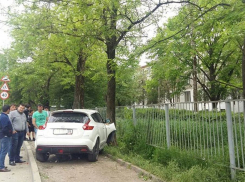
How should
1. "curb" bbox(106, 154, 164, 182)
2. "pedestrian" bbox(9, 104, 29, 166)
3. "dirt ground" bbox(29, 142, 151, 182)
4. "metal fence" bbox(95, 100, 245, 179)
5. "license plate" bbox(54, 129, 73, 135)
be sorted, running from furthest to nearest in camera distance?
"pedestrian" bbox(9, 104, 29, 166), "license plate" bbox(54, 129, 73, 135), "dirt ground" bbox(29, 142, 151, 182), "curb" bbox(106, 154, 164, 182), "metal fence" bbox(95, 100, 245, 179)

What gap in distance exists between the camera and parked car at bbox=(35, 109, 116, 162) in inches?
295

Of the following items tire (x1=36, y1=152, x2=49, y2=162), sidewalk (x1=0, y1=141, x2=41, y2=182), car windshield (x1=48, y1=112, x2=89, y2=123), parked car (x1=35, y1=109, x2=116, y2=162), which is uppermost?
car windshield (x1=48, y1=112, x2=89, y2=123)

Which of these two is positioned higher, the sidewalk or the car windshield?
the car windshield

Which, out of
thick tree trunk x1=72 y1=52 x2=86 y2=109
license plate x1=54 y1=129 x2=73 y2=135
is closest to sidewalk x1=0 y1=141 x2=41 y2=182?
license plate x1=54 y1=129 x2=73 y2=135

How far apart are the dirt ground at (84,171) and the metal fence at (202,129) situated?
161 centimetres

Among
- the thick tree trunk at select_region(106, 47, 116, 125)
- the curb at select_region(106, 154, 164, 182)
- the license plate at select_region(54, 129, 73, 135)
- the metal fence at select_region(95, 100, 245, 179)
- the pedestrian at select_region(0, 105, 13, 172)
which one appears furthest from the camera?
the thick tree trunk at select_region(106, 47, 116, 125)

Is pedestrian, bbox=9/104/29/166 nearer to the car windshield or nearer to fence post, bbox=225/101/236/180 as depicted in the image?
the car windshield

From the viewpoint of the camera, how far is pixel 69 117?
8039 mm

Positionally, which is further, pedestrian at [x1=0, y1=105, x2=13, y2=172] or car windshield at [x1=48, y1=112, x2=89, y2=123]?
car windshield at [x1=48, y1=112, x2=89, y2=123]

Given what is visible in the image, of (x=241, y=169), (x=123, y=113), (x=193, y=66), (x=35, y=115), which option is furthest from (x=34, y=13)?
(x=193, y=66)

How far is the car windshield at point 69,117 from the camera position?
796 centimetres

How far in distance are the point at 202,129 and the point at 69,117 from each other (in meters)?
4.06

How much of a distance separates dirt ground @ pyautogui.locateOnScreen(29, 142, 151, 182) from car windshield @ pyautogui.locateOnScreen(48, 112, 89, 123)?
133 centimetres

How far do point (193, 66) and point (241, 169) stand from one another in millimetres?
14636
